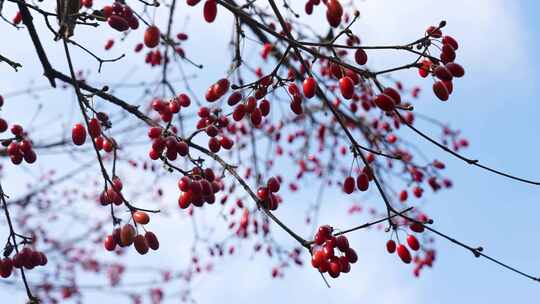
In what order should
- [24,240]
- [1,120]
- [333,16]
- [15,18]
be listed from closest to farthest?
[333,16], [24,240], [1,120], [15,18]

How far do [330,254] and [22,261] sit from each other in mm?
1202

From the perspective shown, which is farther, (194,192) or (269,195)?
(269,195)

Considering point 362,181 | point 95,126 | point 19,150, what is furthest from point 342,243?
point 19,150

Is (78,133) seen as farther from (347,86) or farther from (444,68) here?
(444,68)

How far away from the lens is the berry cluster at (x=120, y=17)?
2.20 metres

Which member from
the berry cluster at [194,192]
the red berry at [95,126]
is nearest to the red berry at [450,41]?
the berry cluster at [194,192]

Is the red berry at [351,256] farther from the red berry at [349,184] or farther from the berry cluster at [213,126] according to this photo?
the berry cluster at [213,126]

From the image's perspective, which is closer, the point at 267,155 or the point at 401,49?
the point at 401,49

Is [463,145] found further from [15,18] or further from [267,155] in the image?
[15,18]

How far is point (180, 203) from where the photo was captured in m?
2.09

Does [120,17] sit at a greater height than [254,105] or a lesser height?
greater

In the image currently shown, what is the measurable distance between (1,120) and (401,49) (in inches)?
69.6

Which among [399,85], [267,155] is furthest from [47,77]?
[399,85]

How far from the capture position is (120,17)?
7.27 feet
